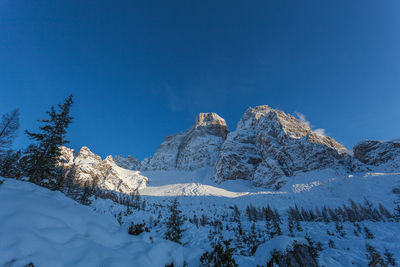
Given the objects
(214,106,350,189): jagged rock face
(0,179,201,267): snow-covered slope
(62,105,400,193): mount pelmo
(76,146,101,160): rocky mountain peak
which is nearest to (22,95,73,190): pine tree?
(62,105,400,193): mount pelmo

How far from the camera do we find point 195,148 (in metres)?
72.8

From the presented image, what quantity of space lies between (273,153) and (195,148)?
36436 mm

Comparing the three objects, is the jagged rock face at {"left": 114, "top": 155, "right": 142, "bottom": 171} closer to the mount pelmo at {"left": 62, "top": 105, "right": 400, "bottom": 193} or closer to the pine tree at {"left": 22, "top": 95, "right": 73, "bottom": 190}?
the mount pelmo at {"left": 62, "top": 105, "right": 400, "bottom": 193}

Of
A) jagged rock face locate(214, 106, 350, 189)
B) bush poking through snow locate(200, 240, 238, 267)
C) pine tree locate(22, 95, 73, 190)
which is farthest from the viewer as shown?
jagged rock face locate(214, 106, 350, 189)

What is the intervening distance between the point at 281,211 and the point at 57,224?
78.2 feet

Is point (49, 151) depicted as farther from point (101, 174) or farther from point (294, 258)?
point (101, 174)

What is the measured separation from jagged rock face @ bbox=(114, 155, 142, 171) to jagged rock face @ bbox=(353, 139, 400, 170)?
10868 centimetres

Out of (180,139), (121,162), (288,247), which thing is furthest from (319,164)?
(121,162)

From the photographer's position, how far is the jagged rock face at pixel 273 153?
36094 mm

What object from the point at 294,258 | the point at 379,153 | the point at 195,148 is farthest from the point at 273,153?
the point at 294,258

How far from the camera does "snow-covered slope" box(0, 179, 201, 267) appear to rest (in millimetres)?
2748

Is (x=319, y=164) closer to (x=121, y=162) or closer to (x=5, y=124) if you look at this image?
(x=5, y=124)

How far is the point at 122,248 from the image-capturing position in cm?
398

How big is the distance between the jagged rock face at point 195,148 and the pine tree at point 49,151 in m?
54.6
